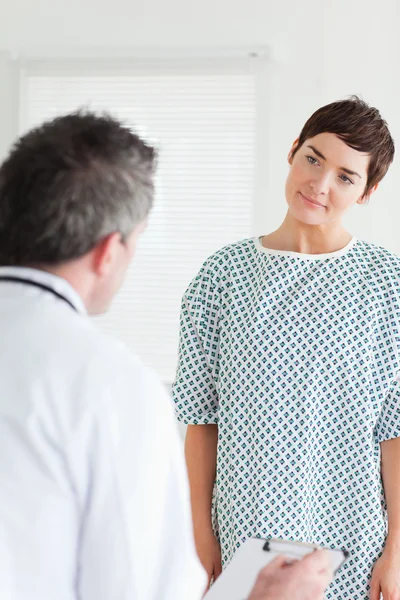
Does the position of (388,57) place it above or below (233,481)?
above

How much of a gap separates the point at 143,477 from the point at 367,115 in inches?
38.5

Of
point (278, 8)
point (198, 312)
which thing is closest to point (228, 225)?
point (278, 8)

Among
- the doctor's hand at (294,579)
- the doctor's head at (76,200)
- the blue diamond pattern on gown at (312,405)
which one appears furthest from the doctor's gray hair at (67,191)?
the blue diamond pattern on gown at (312,405)

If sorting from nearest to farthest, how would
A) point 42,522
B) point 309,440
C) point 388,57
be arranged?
1. point 42,522
2. point 309,440
3. point 388,57

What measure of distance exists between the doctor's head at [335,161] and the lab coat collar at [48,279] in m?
0.79

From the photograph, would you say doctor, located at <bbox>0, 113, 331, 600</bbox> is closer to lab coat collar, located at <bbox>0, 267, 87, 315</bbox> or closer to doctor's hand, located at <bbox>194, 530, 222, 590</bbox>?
lab coat collar, located at <bbox>0, 267, 87, 315</bbox>

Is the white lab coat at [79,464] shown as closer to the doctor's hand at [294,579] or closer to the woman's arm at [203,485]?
the doctor's hand at [294,579]

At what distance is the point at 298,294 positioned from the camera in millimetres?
1471

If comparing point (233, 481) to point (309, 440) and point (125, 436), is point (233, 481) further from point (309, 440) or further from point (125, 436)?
point (125, 436)

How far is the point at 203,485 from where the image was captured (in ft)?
4.96

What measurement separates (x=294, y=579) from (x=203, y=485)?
62cm

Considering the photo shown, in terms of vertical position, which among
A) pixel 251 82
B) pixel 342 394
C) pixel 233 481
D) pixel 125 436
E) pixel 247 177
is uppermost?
pixel 251 82

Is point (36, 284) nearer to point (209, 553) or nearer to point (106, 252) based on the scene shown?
point (106, 252)

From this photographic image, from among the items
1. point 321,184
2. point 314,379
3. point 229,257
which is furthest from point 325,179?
point 314,379
